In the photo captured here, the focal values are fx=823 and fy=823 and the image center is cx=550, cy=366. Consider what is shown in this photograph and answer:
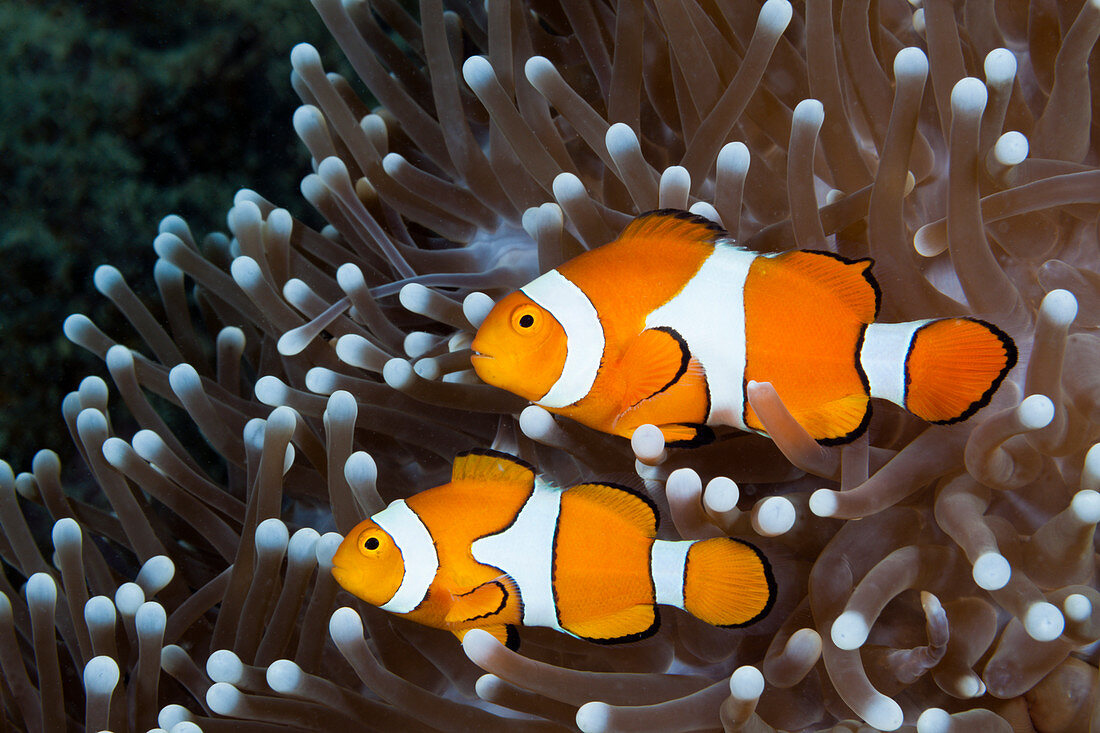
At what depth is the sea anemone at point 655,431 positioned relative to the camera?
105 centimetres

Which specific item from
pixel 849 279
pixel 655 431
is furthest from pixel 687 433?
pixel 849 279

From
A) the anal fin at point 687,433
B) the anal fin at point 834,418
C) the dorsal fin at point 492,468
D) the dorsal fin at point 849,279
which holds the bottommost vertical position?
the anal fin at point 834,418

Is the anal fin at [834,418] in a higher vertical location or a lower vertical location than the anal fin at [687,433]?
lower

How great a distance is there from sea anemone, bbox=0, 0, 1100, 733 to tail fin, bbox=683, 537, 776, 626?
0.20ft

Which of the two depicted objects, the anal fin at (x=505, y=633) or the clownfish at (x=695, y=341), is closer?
the clownfish at (x=695, y=341)

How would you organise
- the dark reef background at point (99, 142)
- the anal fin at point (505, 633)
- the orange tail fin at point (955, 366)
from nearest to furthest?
the orange tail fin at point (955, 366) < the anal fin at point (505, 633) < the dark reef background at point (99, 142)

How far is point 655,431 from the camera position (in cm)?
102

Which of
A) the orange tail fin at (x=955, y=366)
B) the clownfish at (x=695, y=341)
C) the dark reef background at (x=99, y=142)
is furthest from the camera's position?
the dark reef background at (x=99, y=142)

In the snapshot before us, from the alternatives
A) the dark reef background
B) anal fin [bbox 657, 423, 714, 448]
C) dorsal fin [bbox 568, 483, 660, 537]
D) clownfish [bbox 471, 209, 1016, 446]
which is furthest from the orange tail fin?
the dark reef background

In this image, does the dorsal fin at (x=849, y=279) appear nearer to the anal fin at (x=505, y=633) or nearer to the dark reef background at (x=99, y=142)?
the anal fin at (x=505, y=633)

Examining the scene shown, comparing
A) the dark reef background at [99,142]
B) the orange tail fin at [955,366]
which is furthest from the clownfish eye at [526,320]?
the dark reef background at [99,142]

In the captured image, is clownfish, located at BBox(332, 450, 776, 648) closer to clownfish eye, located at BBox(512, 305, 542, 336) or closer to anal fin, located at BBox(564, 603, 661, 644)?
anal fin, located at BBox(564, 603, 661, 644)

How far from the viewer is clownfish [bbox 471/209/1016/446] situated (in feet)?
3.36

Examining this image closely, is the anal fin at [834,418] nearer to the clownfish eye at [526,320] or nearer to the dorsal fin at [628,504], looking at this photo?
the dorsal fin at [628,504]
